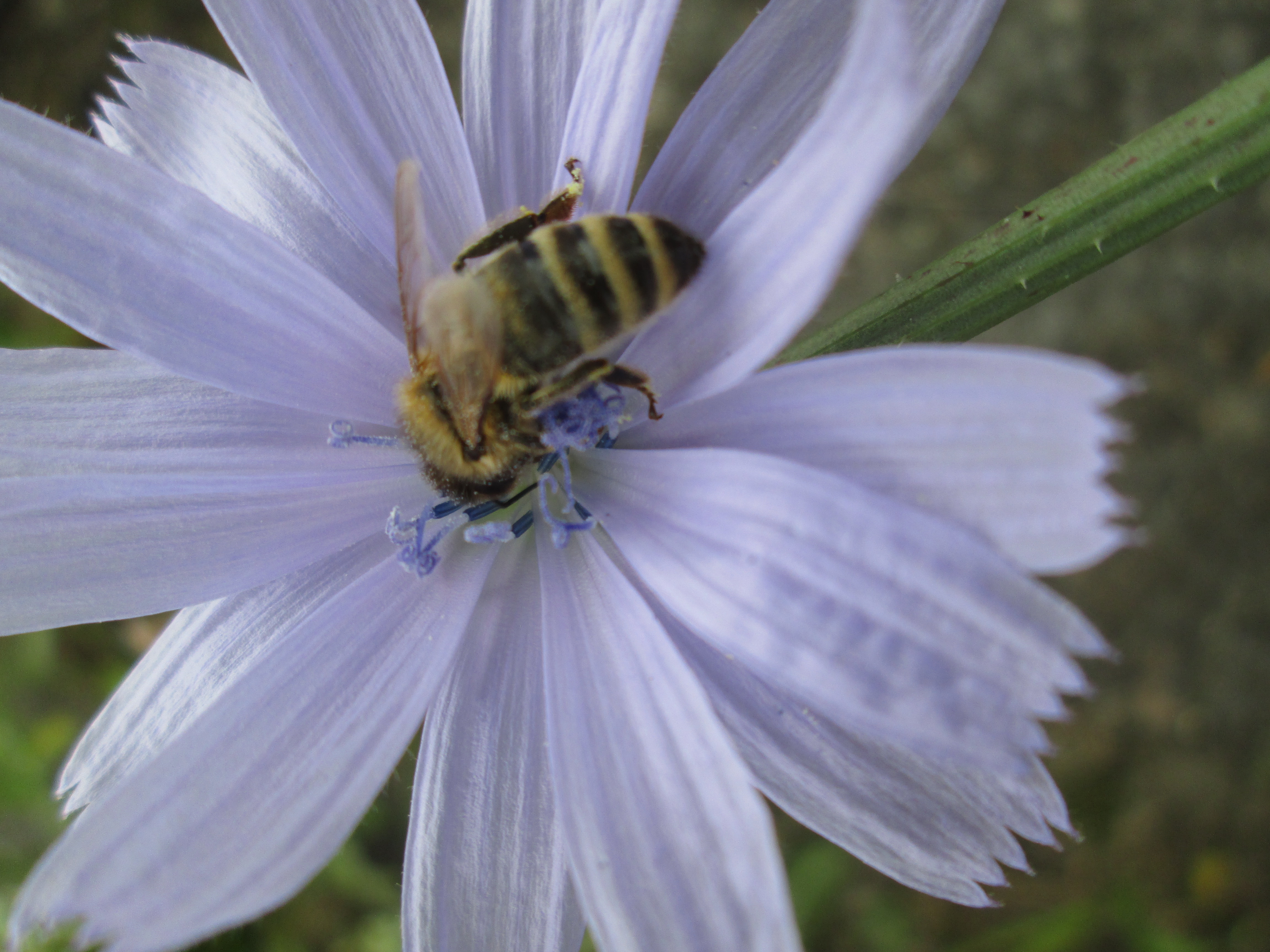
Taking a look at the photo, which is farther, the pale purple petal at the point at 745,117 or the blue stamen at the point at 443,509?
the blue stamen at the point at 443,509

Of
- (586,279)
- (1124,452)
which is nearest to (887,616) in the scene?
(586,279)

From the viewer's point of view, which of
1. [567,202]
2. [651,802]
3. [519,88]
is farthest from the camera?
[519,88]

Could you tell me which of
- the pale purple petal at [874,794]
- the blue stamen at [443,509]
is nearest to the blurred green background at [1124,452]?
the pale purple petal at [874,794]

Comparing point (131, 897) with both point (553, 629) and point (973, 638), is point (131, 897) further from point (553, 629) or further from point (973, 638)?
point (973, 638)

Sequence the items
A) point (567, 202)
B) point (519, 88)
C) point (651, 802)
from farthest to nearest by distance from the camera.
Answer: point (519, 88) < point (567, 202) < point (651, 802)

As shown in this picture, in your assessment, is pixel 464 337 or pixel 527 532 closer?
pixel 464 337

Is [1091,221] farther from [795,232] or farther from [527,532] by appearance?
[527,532]

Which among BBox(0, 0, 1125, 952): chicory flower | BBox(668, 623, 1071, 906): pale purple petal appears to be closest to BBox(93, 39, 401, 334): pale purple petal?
BBox(0, 0, 1125, 952): chicory flower

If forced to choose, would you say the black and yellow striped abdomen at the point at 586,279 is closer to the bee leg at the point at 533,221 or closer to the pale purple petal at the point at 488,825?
the bee leg at the point at 533,221
